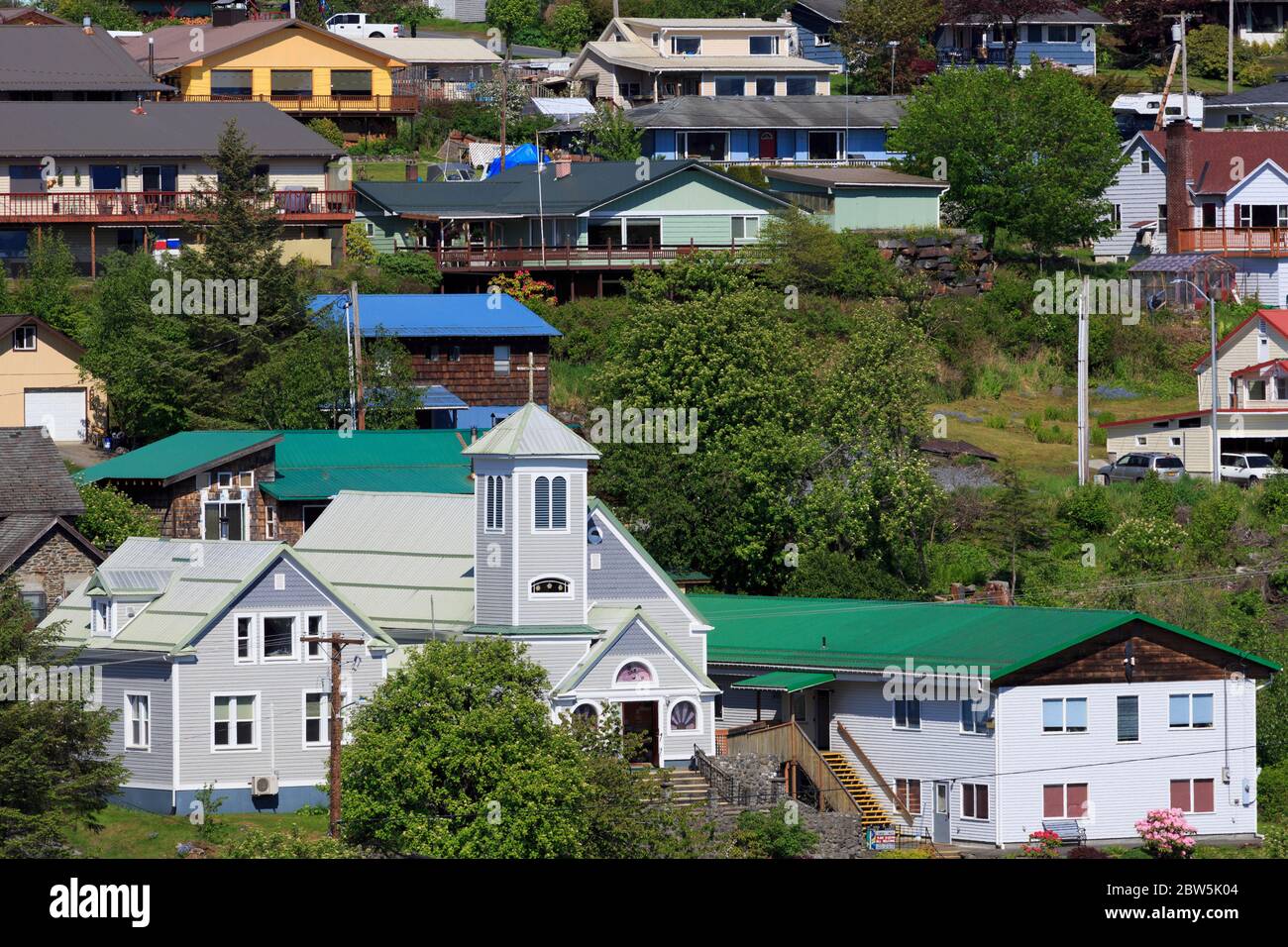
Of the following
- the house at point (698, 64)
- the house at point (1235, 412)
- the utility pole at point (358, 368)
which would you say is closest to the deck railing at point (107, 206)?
the utility pole at point (358, 368)

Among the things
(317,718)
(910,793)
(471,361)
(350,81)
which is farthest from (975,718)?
(350,81)

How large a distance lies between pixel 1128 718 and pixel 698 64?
69.5m

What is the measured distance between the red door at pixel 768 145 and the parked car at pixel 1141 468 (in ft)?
116

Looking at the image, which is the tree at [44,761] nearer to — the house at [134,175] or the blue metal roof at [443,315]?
the blue metal roof at [443,315]

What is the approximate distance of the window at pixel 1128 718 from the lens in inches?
1793

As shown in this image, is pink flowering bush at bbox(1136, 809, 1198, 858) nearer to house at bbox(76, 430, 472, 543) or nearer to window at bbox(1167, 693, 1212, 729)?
window at bbox(1167, 693, 1212, 729)

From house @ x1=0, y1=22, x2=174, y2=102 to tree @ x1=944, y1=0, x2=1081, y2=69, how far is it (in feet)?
149

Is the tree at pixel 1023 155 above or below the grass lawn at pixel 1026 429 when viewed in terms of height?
above

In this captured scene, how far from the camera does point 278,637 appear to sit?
148 ft

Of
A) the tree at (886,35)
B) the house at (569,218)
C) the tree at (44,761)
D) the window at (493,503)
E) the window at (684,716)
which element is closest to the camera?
the tree at (44,761)

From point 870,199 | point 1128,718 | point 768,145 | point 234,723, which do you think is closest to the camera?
point 234,723

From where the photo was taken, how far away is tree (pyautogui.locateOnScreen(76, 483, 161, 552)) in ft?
180

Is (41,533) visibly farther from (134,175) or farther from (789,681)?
(134,175)
